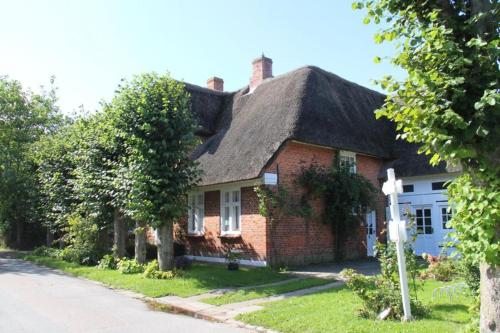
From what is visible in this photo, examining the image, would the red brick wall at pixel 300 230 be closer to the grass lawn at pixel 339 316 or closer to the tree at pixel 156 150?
the tree at pixel 156 150

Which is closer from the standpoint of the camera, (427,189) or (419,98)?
(419,98)

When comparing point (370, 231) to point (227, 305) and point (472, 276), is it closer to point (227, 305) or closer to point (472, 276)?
point (227, 305)

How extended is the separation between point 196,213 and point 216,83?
1143 cm

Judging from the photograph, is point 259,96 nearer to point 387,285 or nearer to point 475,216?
point 387,285

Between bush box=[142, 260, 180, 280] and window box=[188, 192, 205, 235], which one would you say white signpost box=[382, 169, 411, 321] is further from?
window box=[188, 192, 205, 235]

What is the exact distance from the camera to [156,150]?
13289 millimetres

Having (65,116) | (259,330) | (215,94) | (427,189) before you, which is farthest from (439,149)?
(65,116)

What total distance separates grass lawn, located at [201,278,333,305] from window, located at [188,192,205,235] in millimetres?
7113

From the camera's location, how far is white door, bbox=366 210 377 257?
18656 millimetres

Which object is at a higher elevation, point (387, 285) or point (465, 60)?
point (465, 60)

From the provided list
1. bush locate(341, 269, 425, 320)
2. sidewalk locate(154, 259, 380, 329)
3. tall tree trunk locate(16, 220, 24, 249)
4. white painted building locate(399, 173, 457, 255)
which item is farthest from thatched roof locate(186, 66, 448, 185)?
tall tree trunk locate(16, 220, 24, 249)

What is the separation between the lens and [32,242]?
28.9 metres

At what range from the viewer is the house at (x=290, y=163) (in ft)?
50.4

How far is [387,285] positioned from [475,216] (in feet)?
11.1
